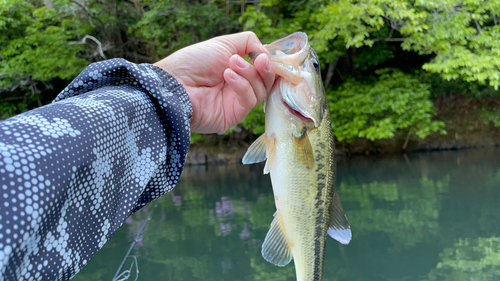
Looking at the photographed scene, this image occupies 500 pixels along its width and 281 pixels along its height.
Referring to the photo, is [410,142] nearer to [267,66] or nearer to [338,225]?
[338,225]

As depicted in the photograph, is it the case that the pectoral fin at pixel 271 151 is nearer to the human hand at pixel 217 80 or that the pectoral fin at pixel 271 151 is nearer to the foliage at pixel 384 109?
the human hand at pixel 217 80

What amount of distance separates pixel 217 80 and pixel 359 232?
4.73m

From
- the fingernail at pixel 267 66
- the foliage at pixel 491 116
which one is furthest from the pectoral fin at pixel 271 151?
the foliage at pixel 491 116

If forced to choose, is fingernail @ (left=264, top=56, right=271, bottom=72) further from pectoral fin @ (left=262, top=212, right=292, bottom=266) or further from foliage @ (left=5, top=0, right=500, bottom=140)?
foliage @ (left=5, top=0, right=500, bottom=140)

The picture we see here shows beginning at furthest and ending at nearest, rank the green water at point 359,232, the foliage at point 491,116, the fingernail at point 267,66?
1. the foliage at point 491,116
2. the green water at point 359,232
3. the fingernail at point 267,66

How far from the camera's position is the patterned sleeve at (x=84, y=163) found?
65 centimetres

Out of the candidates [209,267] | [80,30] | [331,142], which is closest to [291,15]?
[80,30]

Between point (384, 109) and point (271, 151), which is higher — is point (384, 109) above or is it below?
below

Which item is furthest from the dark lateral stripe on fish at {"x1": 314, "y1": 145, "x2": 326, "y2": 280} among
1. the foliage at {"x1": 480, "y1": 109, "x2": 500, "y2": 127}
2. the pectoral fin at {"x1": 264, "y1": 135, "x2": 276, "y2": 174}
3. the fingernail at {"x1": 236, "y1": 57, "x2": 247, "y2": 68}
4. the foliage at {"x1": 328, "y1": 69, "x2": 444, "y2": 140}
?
the foliage at {"x1": 480, "y1": 109, "x2": 500, "y2": 127}

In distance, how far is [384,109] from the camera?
9.93 metres

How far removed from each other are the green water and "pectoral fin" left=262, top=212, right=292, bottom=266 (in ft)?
6.36

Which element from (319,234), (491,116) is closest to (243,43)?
(319,234)

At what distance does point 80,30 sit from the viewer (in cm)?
966

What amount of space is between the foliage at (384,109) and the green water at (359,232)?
111 cm
